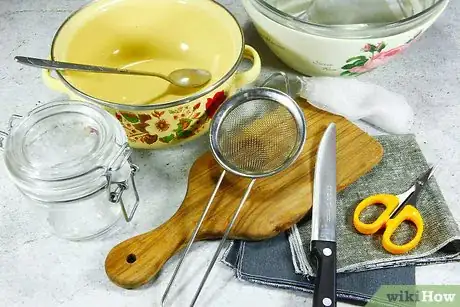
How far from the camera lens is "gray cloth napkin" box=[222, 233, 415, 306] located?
0.53 metres

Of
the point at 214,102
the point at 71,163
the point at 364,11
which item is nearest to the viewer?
the point at 71,163

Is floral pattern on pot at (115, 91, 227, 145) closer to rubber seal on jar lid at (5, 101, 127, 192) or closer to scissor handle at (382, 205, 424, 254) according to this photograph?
rubber seal on jar lid at (5, 101, 127, 192)

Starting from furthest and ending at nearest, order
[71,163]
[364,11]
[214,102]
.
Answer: [364,11] < [214,102] < [71,163]

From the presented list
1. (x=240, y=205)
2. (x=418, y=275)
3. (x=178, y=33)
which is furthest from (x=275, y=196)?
(x=178, y=33)

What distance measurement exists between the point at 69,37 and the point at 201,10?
0.15 meters

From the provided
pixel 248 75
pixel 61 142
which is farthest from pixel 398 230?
pixel 61 142

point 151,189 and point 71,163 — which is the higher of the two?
point 71,163

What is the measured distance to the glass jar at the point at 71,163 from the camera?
0.50 meters

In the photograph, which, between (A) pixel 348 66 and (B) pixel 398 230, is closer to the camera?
(B) pixel 398 230

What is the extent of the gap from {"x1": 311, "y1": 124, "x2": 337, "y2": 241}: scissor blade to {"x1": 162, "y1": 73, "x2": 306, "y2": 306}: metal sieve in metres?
0.03

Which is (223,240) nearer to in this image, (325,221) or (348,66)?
(325,221)

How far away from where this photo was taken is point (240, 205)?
0.55 meters

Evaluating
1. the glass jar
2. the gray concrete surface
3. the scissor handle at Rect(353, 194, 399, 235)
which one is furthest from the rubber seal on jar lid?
the scissor handle at Rect(353, 194, 399, 235)

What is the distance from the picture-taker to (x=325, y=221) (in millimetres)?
547
